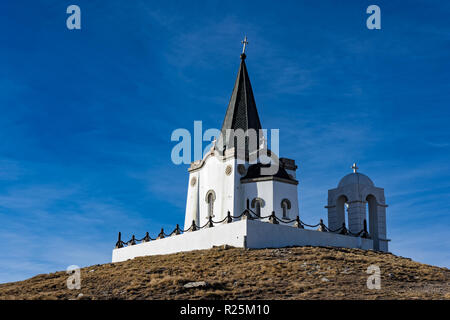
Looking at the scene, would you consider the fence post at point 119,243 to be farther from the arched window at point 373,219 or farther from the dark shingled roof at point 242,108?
the arched window at point 373,219

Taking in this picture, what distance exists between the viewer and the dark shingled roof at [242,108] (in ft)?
118

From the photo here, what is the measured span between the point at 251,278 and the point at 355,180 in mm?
13622

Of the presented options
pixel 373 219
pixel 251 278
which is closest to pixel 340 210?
pixel 373 219

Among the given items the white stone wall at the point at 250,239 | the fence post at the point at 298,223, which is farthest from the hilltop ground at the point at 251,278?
the fence post at the point at 298,223

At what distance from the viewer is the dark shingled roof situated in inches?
1412

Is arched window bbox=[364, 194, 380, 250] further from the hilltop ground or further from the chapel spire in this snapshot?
the chapel spire

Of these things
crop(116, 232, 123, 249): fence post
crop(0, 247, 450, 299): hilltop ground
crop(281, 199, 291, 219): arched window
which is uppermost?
crop(281, 199, 291, 219): arched window

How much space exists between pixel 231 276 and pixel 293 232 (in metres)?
7.76

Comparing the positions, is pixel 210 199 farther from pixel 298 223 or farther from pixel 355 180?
pixel 355 180

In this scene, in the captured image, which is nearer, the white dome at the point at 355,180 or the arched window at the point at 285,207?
the white dome at the point at 355,180

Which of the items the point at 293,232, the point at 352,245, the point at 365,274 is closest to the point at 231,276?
the point at 365,274

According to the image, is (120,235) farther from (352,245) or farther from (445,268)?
(445,268)

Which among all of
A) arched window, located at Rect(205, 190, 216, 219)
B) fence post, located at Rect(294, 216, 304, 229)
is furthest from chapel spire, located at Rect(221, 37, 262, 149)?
fence post, located at Rect(294, 216, 304, 229)

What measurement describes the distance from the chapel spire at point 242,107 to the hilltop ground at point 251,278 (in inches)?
443
